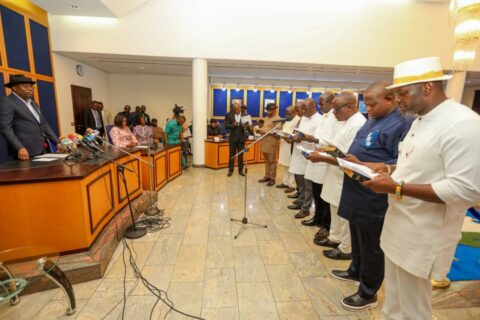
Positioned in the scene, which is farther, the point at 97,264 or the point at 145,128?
the point at 145,128

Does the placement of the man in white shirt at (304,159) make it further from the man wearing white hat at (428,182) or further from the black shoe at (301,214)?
the man wearing white hat at (428,182)

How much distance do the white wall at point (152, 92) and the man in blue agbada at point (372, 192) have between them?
855 centimetres

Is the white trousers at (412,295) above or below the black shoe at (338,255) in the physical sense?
above

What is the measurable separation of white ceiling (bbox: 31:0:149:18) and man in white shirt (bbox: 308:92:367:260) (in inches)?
196

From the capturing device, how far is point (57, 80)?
5777mm

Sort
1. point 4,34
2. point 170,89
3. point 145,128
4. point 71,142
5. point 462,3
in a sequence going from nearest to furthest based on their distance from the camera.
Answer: point 71,142, point 462,3, point 4,34, point 145,128, point 170,89

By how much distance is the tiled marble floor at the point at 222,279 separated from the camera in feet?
5.97

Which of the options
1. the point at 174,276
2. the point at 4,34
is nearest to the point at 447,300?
the point at 174,276

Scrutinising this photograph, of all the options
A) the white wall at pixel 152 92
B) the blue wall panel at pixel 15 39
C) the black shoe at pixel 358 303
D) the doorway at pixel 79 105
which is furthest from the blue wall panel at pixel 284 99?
the black shoe at pixel 358 303

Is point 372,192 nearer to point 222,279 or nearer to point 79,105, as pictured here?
point 222,279

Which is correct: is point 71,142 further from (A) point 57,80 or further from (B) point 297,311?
(A) point 57,80

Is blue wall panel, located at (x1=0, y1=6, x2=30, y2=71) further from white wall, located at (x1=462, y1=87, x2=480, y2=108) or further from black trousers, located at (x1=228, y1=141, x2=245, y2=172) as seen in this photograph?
white wall, located at (x1=462, y1=87, x2=480, y2=108)

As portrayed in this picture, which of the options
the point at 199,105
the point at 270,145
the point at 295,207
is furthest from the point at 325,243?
the point at 199,105

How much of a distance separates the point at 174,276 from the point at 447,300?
7.69 ft
